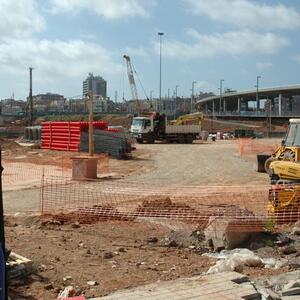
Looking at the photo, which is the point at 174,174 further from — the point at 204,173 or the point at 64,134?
the point at 64,134

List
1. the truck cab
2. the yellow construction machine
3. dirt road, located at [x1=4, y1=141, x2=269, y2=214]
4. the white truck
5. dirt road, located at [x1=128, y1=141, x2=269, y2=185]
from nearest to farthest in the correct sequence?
the yellow construction machine → dirt road, located at [x1=4, y1=141, x2=269, y2=214] → dirt road, located at [x1=128, y1=141, x2=269, y2=185] → the truck cab → the white truck

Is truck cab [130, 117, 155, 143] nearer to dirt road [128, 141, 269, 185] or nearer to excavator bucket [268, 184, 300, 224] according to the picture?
dirt road [128, 141, 269, 185]

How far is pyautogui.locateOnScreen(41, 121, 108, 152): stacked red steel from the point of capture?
40.4 m

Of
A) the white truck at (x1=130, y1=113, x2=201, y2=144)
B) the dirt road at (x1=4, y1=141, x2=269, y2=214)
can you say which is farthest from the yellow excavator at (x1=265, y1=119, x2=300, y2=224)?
the white truck at (x1=130, y1=113, x2=201, y2=144)

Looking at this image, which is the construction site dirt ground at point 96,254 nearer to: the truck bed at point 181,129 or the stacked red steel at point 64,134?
the stacked red steel at point 64,134

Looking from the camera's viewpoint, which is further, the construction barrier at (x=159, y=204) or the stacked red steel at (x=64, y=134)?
the stacked red steel at (x=64, y=134)

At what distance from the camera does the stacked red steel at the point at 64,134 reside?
40375mm

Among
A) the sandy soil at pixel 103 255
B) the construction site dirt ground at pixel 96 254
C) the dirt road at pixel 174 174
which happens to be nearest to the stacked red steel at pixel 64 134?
the dirt road at pixel 174 174

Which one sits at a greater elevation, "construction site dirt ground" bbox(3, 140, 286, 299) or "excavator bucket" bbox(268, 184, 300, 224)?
"excavator bucket" bbox(268, 184, 300, 224)

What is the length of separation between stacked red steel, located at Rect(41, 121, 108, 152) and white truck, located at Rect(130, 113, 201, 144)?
12.9 metres

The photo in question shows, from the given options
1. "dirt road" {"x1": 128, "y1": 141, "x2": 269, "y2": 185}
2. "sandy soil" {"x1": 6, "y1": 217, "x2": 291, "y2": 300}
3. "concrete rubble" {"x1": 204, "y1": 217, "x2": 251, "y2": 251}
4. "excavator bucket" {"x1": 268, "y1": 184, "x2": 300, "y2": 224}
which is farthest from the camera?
"dirt road" {"x1": 128, "y1": 141, "x2": 269, "y2": 185}

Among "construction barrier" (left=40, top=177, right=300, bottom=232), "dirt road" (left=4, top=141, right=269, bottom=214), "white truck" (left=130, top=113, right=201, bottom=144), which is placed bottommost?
"dirt road" (left=4, top=141, right=269, bottom=214)

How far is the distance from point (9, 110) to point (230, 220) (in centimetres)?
17712

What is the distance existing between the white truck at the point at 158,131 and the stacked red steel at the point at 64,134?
12.9 metres
